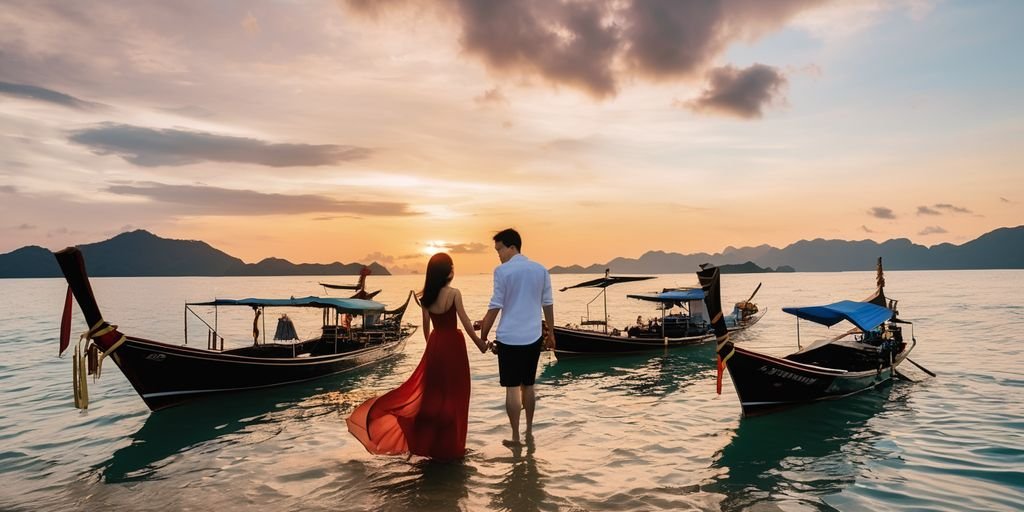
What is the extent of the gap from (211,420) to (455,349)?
8.91 metres

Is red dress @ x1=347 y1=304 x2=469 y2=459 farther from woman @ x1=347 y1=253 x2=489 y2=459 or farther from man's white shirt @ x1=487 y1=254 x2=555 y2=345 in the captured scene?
man's white shirt @ x1=487 y1=254 x2=555 y2=345

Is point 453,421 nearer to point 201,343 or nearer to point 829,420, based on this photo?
point 829,420

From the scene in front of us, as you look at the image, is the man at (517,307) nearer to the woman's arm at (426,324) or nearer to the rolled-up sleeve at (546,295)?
the rolled-up sleeve at (546,295)

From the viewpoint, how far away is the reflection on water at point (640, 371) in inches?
678

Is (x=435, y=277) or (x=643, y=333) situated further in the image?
(x=643, y=333)

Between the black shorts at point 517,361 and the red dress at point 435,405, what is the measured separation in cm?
51

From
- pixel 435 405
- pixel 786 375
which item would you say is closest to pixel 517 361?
pixel 435 405

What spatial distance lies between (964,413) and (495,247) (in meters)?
13.3

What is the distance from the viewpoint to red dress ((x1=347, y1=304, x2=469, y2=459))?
744 centimetres

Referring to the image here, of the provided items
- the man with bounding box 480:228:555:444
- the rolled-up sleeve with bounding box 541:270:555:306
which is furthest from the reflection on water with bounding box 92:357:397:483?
the rolled-up sleeve with bounding box 541:270:555:306

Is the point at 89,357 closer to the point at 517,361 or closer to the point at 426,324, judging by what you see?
the point at 426,324

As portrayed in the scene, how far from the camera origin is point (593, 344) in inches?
973

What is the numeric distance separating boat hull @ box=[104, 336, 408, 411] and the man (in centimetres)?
1024

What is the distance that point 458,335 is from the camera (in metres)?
7.64
